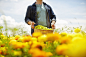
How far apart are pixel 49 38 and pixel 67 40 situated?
0.07m

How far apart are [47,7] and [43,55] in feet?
7.43

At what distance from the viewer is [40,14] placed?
2295 millimetres

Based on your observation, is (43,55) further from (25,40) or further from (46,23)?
(46,23)

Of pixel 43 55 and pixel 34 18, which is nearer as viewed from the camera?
pixel 43 55

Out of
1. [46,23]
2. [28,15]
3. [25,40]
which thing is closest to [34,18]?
[28,15]

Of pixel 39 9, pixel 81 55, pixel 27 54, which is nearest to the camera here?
pixel 81 55

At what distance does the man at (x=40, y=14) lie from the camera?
229 centimetres

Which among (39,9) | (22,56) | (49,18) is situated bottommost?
(22,56)

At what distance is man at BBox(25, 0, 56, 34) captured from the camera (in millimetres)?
2285

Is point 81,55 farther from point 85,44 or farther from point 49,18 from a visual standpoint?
point 49,18

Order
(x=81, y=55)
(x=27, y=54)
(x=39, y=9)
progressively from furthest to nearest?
(x=39, y=9), (x=27, y=54), (x=81, y=55)

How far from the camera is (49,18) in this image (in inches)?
96.6

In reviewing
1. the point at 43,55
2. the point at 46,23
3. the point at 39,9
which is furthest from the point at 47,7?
the point at 43,55

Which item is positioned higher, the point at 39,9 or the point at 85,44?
the point at 39,9
